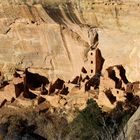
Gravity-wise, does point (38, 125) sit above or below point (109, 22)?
below

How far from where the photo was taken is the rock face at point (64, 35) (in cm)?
1513

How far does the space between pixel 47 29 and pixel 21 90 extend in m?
2.22

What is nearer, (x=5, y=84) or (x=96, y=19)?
(x=96, y=19)

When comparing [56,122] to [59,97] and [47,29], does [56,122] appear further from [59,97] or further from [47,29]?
[47,29]

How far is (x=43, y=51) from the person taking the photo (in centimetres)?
1811

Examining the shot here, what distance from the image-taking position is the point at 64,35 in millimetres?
17016

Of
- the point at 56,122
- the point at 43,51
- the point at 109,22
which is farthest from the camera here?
the point at 43,51

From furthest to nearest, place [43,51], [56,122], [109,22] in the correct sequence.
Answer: [43,51], [56,122], [109,22]

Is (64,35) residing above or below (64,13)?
below

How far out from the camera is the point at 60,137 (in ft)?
51.5

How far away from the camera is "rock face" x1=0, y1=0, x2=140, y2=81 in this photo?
1513cm

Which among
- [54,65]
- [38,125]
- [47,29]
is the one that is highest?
[47,29]

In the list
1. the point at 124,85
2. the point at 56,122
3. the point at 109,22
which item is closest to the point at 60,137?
Result: the point at 56,122

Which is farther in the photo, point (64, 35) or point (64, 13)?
point (64, 35)
